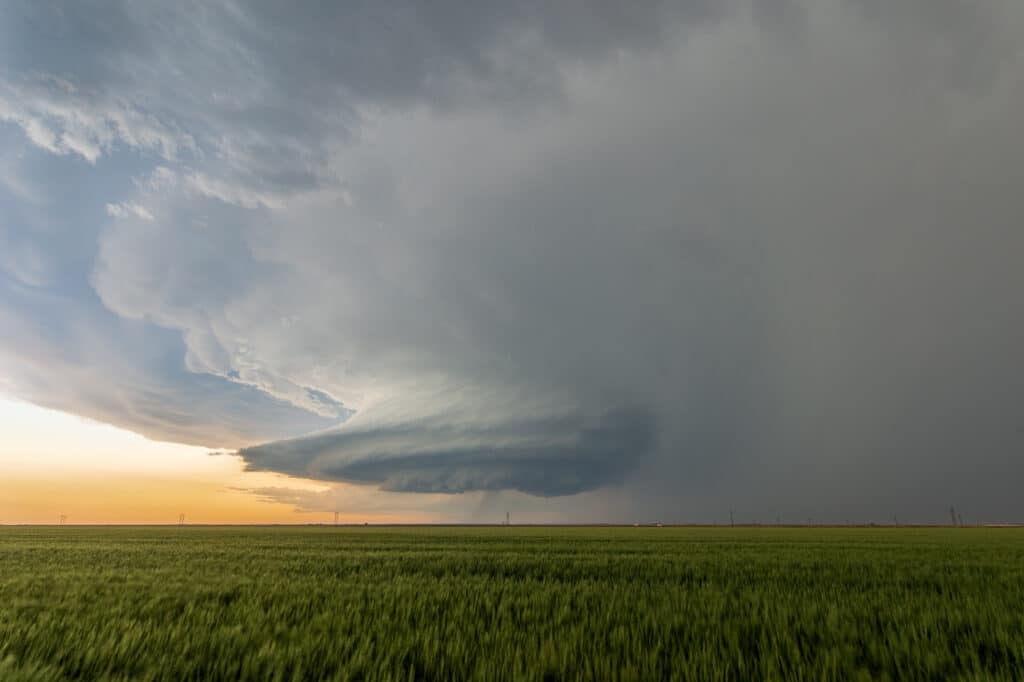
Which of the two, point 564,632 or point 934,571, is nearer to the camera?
point 564,632

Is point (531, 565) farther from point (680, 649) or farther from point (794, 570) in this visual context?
point (680, 649)

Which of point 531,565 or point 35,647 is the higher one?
point 35,647

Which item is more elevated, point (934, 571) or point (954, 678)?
point (954, 678)

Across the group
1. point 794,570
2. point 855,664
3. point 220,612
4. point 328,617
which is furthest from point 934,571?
point 220,612

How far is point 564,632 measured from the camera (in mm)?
5957

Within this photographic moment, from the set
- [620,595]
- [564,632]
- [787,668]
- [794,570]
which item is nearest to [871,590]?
[794,570]

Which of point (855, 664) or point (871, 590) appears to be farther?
point (871, 590)

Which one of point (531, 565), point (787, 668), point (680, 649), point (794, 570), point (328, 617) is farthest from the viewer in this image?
point (531, 565)

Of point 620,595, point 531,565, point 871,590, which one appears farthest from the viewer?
point 531,565

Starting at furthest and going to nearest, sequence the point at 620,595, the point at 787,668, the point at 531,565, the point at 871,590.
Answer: the point at 531,565 < the point at 871,590 < the point at 620,595 < the point at 787,668

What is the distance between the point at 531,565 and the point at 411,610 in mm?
8988

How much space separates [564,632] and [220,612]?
4.89 meters

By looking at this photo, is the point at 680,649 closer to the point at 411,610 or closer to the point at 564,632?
the point at 564,632

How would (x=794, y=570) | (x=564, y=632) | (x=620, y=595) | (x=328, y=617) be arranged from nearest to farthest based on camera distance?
(x=564, y=632) → (x=328, y=617) → (x=620, y=595) → (x=794, y=570)
